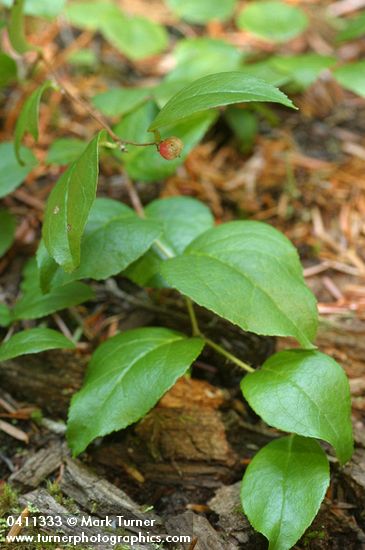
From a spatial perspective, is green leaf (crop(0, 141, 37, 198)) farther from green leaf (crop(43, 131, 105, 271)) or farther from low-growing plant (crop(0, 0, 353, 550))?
green leaf (crop(43, 131, 105, 271))

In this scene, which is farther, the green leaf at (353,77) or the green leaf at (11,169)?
the green leaf at (353,77)

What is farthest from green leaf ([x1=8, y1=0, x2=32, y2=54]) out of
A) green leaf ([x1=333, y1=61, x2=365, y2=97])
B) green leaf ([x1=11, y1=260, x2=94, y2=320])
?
green leaf ([x1=333, y1=61, x2=365, y2=97])

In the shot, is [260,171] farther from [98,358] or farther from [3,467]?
[3,467]

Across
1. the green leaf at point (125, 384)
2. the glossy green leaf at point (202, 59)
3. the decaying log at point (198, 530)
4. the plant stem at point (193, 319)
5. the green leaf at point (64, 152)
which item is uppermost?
the green leaf at point (64, 152)

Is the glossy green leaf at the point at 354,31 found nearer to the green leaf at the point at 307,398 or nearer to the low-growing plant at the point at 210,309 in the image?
the low-growing plant at the point at 210,309

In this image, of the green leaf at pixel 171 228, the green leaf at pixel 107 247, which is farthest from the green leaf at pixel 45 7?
the green leaf at pixel 107 247

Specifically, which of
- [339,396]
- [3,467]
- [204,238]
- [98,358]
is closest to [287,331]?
[339,396]
